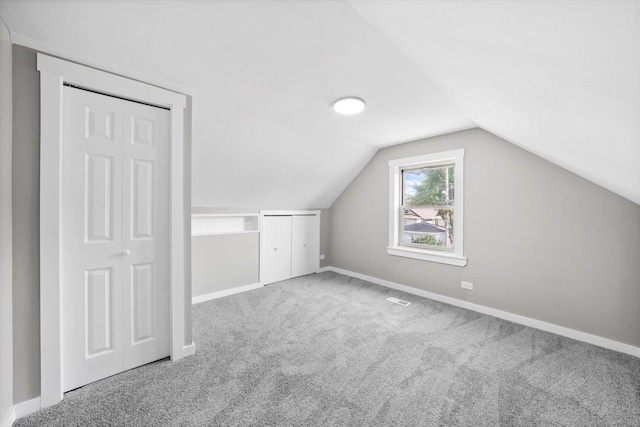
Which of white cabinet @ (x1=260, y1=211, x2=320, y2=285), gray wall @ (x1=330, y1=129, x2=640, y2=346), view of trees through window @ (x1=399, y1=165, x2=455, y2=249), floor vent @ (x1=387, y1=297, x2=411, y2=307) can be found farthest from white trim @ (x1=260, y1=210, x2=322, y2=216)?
floor vent @ (x1=387, y1=297, x2=411, y2=307)

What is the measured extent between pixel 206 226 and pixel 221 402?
2.57 metres

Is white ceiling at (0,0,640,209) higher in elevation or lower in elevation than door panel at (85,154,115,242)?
higher

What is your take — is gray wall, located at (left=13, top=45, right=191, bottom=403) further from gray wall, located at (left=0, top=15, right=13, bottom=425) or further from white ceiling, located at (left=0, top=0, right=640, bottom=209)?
white ceiling, located at (left=0, top=0, right=640, bottom=209)

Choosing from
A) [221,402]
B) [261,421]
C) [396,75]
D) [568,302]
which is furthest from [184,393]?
[568,302]

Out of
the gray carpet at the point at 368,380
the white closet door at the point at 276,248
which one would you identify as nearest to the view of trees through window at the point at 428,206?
the gray carpet at the point at 368,380

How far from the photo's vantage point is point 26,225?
164 centimetres

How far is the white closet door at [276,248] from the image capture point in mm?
4316

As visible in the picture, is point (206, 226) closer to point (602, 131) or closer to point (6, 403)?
point (6, 403)

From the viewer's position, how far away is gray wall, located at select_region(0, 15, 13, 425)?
148 cm

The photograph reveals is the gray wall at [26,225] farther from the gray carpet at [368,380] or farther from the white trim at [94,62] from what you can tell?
the gray carpet at [368,380]

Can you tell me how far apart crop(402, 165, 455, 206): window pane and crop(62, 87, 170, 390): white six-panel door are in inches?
132

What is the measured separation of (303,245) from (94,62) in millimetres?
3674

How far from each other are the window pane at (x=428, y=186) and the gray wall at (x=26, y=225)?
4063mm

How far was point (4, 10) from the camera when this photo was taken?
57.0 inches
